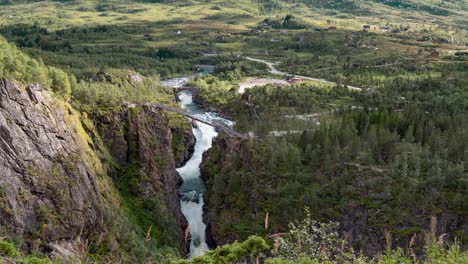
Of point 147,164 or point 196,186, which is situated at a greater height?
point 147,164

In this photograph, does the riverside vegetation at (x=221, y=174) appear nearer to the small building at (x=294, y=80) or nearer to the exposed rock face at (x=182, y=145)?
the exposed rock face at (x=182, y=145)

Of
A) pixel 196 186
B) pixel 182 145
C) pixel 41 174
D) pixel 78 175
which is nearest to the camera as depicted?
pixel 41 174

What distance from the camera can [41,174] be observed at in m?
54.6

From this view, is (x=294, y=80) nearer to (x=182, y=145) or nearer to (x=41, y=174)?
(x=182, y=145)

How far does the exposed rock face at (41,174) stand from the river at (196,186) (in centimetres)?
1731

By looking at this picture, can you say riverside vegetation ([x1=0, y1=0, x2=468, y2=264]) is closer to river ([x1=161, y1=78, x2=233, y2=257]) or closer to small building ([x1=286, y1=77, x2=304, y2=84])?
river ([x1=161, y1=78, x2=233, y2=257])

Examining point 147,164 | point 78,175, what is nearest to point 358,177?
point 147,164

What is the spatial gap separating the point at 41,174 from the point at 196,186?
39.5m

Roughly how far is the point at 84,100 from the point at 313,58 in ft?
433

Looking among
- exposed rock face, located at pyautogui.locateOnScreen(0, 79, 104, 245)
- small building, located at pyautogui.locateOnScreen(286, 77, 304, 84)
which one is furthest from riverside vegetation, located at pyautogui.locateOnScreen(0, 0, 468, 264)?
small building, located at pyautogui.locateOnScreen(286, 77, 304, 84)

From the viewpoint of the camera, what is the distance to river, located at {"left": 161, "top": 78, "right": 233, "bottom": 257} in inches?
2879

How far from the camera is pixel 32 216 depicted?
50125mm

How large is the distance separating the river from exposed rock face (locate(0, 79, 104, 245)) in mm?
17306

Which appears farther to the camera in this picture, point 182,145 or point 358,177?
point 182,145
